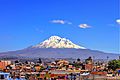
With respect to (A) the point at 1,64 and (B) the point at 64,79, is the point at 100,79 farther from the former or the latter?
(A) the point at 1,64

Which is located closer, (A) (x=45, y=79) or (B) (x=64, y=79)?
(B) (x=64, y=79)

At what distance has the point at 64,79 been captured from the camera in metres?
45.5

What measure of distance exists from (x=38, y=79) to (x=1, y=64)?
29.8 m

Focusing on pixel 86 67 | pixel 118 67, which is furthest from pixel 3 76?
pixel 86 67

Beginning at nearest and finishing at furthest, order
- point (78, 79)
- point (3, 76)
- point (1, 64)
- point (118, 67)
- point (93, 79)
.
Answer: point (3, 76) < point (93, 79) < point (78, 79) < point (118, 67) < point (1, 64)

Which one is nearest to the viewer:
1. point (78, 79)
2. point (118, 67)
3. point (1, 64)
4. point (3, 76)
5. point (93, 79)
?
point (3, 76)

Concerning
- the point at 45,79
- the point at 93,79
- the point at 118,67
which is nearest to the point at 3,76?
the point at 93,79

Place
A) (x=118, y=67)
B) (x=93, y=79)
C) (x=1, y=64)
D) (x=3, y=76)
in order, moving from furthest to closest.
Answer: (x=1, y=64), (x=118, y=67), (x=93, y=79), (x=3, y=76)

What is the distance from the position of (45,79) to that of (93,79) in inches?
330

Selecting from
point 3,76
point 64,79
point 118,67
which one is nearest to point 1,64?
point 118,67

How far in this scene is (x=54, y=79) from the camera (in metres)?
47.5

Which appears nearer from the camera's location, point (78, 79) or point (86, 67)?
point (78, 79)

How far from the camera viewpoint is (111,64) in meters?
74.0

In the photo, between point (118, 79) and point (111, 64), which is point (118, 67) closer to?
point (111, 64)
